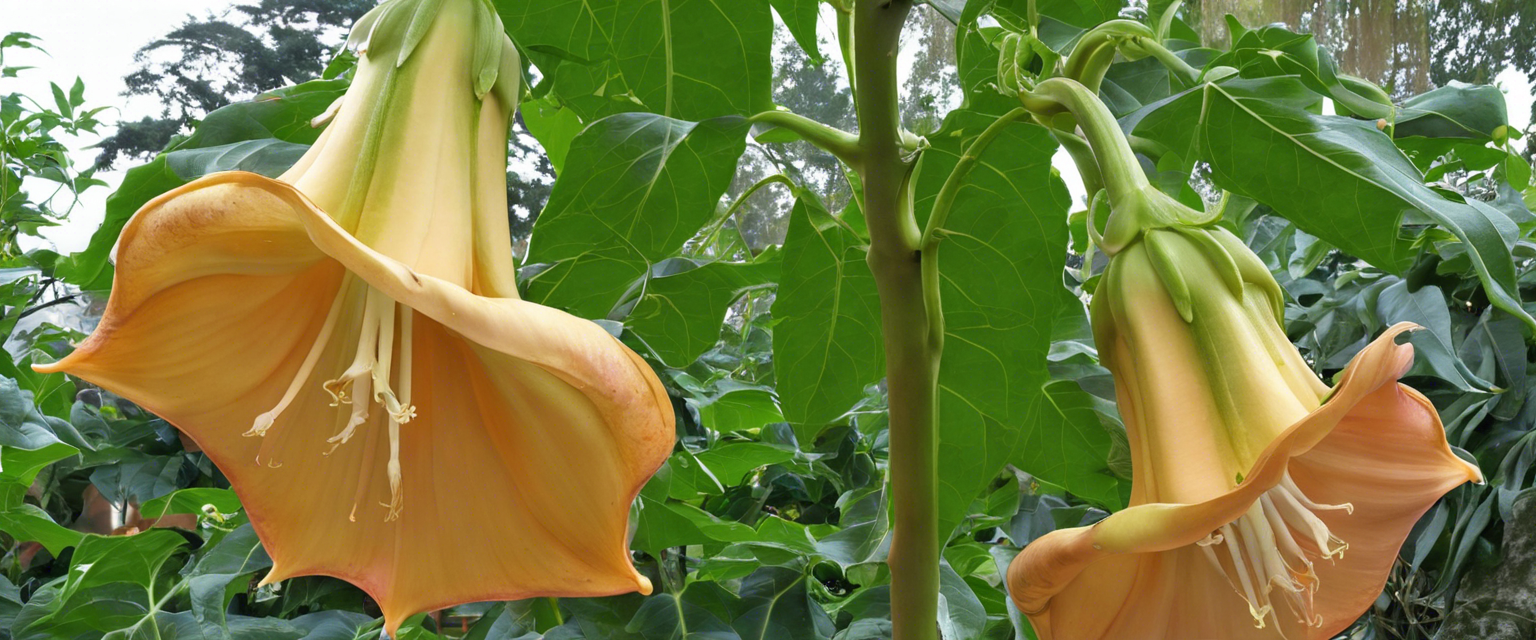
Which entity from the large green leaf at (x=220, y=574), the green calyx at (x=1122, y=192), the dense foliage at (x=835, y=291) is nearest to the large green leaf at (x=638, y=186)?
the dense foliage at (x=835, y=291)

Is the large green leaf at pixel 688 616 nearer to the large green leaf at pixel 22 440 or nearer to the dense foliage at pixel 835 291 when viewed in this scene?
the dense foliage at pixel 835 291

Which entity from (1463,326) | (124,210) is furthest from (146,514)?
(1463,326)

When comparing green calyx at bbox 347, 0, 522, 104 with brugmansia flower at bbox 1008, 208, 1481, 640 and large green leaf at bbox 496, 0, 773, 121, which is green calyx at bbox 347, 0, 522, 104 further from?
brugmansia flower at bbox 1008, 208, 1481, 640

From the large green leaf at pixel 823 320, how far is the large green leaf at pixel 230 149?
0.61 ft

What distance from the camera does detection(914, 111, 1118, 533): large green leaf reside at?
14.6 inches

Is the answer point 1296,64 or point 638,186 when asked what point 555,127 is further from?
point 1296,64

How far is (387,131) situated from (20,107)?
1.04 m

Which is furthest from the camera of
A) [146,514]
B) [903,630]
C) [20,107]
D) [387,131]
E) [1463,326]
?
[20,107]

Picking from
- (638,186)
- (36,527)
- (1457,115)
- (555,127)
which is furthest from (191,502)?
(1457,115)

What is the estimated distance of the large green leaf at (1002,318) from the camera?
37cm

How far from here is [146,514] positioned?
58 cm

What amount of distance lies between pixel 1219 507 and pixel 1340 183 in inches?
6.1

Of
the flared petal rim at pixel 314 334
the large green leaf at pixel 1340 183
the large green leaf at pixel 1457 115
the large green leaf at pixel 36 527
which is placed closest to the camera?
the flared petal rim at pixel 314 334

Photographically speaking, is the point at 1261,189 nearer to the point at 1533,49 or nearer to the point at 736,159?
the point at 736,159
